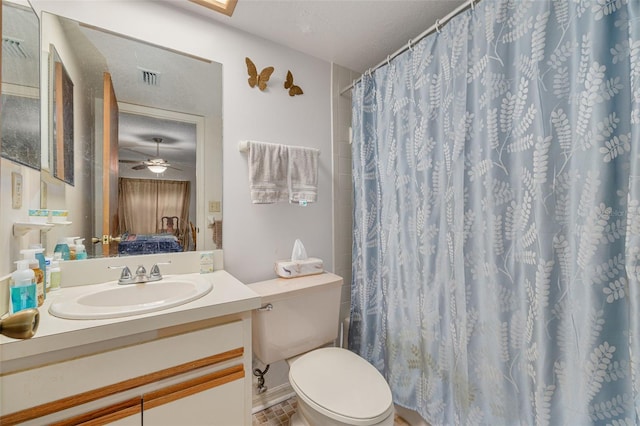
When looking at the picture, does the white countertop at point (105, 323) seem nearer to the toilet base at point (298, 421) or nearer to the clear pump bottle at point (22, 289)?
the clear pump bottle at point (22, 289)

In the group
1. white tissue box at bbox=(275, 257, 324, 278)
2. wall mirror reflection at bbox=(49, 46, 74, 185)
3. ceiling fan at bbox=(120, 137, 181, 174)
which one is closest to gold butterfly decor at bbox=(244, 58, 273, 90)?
ceiling fan at bbox=(120, 137, 181, 174)

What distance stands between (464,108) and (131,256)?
1.61m

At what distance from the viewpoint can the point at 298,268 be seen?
63.4 inches

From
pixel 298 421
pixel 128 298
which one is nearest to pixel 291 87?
pixel 128 298

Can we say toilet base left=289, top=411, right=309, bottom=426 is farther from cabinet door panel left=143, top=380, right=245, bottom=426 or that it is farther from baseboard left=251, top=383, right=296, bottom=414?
cabinet door panel left=143, top=380, right=245, bottom=426

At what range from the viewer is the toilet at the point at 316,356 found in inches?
43.2

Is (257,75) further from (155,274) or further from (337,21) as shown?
(155,274)

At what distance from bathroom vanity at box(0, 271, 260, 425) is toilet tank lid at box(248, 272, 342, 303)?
0.95ft

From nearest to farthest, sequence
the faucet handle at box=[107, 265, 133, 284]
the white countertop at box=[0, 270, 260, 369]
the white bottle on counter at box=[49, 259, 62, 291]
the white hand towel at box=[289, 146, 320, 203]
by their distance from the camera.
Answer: the white countertop at box=[0, 270, 260, 369]
the white bottle on counter at box=[49, 259, 62, 291]
the faucet handle at box=[107, 265, 133, 284]
the white hand towel at box=[289, 146, 320, 203]

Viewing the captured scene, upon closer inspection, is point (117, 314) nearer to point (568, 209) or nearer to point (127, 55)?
point (127, 55)

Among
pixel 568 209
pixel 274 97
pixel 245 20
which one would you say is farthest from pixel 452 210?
pixel 245 20

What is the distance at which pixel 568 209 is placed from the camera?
0.93 metres

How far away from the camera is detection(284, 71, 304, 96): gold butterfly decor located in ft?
5.56

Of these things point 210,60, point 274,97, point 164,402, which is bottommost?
point 164,402
